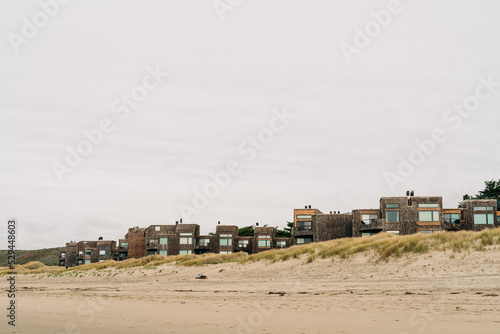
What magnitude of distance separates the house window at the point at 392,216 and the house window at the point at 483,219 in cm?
1064

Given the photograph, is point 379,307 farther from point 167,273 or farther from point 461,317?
point 167,273

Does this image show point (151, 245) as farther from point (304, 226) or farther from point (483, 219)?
point (483, 219)

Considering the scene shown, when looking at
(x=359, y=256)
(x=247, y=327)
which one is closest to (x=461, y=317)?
(x=247, y=327)

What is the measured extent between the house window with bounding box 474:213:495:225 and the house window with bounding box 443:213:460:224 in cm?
217

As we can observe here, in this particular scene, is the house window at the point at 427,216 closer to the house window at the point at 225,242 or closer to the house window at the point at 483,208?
the house window at the point at 483,208

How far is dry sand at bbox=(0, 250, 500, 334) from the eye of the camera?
12.4 metres

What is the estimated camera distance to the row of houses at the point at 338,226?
6206 centimetres

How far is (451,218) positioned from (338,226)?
1496cm

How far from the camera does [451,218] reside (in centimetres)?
6412

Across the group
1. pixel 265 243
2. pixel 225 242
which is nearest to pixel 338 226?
pixel 265 243

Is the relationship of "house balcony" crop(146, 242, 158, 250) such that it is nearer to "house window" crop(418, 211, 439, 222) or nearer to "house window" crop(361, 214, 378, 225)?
"house window" crop(361, 214, 378, 225)

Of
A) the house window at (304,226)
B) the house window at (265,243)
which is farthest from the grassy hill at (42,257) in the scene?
the house window at (304,226)

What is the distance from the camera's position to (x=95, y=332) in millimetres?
12781

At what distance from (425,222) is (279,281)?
138 feet
